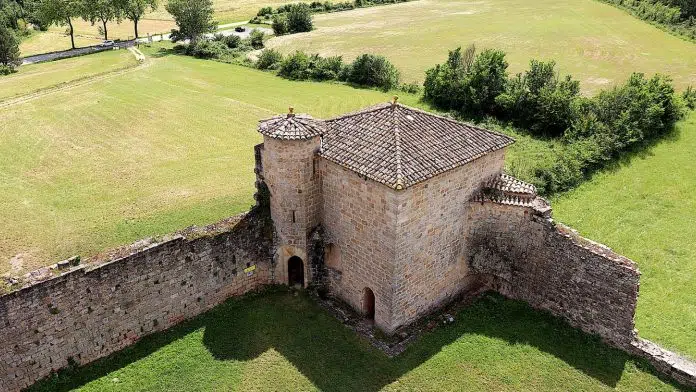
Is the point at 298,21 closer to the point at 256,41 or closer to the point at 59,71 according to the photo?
the point at 256,41

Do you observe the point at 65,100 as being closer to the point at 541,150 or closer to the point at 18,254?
the point at 18,254

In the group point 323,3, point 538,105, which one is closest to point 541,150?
point 538,105

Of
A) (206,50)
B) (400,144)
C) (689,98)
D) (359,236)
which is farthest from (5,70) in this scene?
(689,98)

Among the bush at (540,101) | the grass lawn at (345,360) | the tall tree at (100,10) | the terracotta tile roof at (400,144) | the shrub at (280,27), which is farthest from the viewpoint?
the shrub at (280,27)

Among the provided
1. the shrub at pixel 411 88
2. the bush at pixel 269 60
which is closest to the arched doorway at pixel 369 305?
the shrub at pixel 411 88

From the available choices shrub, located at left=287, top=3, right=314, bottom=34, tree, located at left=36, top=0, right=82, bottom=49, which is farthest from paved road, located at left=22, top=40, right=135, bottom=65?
shrub, located at left=287, top=3, right=314, bottom=34

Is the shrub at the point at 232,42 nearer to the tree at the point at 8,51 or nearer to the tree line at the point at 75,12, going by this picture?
the tree line at the point at 75,12
